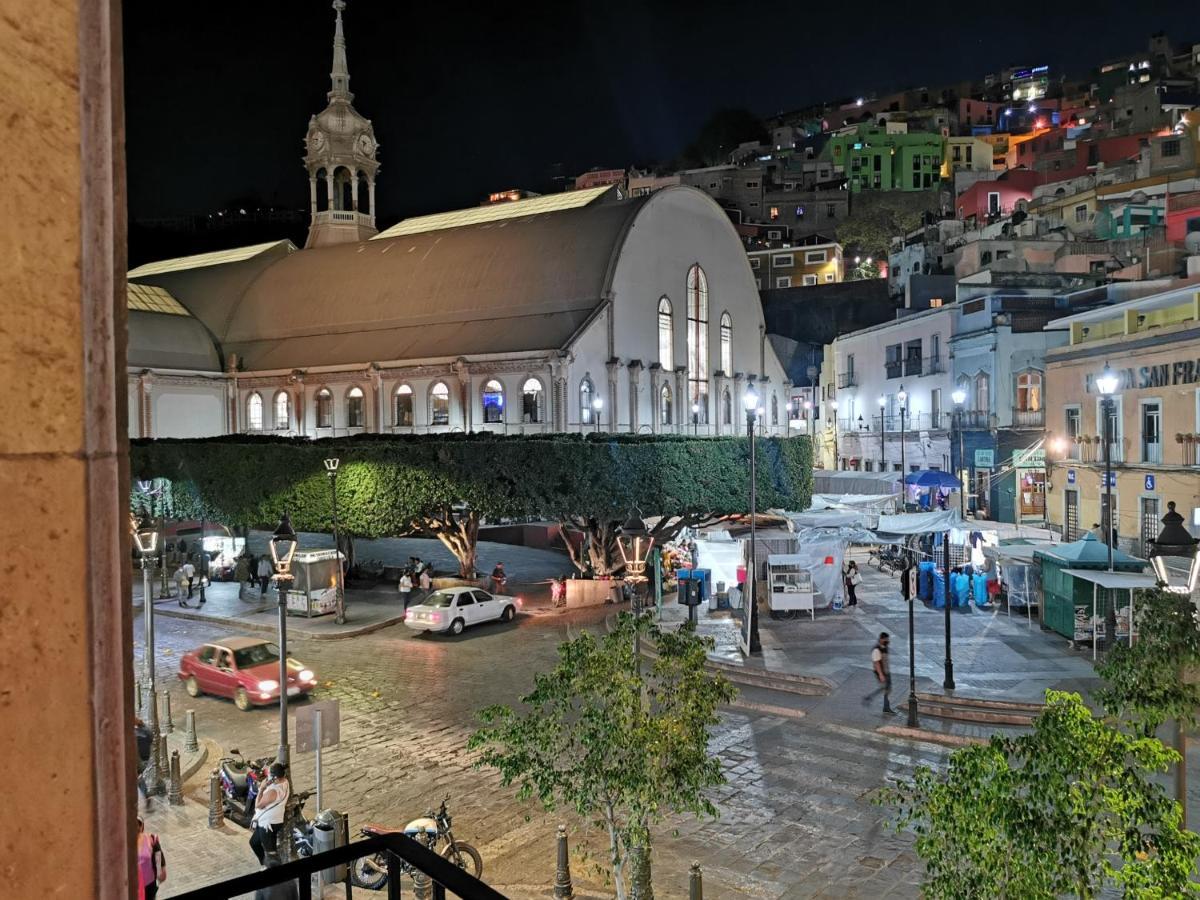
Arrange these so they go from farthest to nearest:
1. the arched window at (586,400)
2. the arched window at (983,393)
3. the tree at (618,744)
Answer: the arched window at (983,393) < the arched window at (586,400) < the tree at (618,744)

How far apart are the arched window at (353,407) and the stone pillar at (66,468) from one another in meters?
47.1

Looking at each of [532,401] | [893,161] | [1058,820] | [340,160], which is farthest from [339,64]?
[893,161]

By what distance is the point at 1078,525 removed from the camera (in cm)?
3722

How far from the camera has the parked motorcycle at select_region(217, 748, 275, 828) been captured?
511 inches

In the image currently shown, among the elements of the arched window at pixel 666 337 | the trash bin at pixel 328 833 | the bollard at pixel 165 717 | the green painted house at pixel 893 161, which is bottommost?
the bollard at pixel 165 717

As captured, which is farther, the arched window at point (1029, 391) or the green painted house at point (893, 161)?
the green painted house at point (893, 161)

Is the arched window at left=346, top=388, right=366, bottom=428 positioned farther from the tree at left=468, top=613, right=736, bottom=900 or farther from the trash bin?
the tree at left=468, top=613, right=736, bottom=900

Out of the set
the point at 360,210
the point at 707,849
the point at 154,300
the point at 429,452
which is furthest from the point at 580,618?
the point at 360,210

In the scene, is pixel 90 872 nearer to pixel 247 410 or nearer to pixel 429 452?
pixel 429 452

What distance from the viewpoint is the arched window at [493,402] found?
1698 inches

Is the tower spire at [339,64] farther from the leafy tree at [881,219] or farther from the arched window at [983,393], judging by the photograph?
the leafy tree at [881,219]

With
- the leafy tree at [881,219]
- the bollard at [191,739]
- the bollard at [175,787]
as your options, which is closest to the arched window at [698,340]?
the bollard at [191,739]

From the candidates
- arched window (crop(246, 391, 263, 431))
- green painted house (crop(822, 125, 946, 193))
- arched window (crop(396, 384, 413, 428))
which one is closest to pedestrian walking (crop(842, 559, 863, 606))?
arched window (crop(396, 384, 413, 428))

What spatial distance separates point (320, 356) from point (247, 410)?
6172mm
